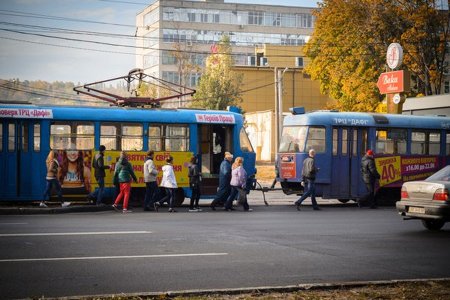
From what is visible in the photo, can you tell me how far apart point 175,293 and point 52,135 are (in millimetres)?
15597

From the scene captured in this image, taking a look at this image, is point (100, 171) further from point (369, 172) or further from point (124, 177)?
point (369, 172)

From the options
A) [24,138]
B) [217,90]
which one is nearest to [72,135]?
[24,138]

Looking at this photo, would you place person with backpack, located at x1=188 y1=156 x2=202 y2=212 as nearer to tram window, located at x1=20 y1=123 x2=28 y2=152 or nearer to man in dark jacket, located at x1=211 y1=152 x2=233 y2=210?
man in dark jacket, located at x1=211 y1=152 x2=233 y2=210

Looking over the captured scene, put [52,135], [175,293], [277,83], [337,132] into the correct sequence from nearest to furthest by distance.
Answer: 1. [175,293]
2. [52,135]
3. [337,132]
4. [277,83]

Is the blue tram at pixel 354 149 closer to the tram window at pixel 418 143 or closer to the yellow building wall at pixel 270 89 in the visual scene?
the tram window at pixel 418 143

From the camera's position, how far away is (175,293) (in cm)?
920

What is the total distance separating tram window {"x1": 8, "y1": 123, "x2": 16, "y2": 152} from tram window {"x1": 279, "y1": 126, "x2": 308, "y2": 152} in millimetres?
9790

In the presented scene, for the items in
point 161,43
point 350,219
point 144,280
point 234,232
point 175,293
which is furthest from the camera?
point 161,43

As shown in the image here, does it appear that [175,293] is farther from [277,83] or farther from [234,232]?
[277,83]

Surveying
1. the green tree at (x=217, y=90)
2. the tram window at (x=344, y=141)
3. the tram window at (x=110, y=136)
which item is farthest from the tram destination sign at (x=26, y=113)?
the green tree at (x=217, y=90)

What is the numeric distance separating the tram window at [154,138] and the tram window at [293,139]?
198 inches

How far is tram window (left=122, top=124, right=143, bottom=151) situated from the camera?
2491 cm

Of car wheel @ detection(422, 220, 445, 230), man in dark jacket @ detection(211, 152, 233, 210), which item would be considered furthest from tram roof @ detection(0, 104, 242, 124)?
car wheel @ detection(422, 220, 445, 230)

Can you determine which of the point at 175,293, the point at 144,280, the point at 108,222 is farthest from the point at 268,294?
the point at 108,222
